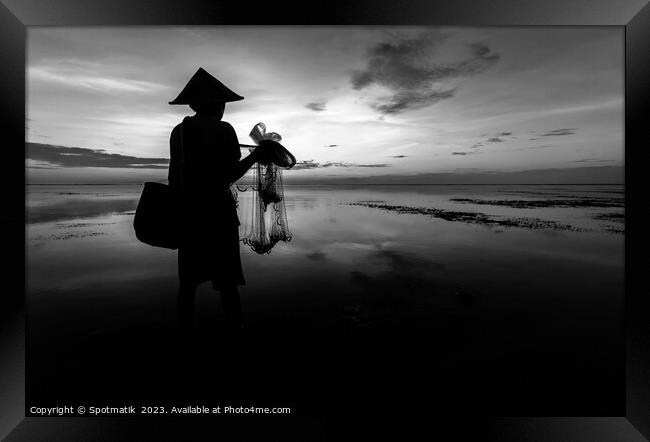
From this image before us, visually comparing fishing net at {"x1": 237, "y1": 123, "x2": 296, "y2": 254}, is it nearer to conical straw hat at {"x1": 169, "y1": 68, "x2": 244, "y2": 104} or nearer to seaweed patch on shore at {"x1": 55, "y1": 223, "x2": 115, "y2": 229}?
conical straw hat at {"x1": 169, "y1": 68, "x2": 244, "y2": 104}

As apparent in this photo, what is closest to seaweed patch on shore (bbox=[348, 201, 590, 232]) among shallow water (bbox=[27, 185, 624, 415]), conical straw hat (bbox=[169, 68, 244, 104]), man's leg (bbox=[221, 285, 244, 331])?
shallow water (bbox=[27, 185, 624, 415])

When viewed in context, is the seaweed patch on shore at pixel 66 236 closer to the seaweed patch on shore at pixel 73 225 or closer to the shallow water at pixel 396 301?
the shallow water at pixel 396 301

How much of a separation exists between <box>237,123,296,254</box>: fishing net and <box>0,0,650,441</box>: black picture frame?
3.25 feet

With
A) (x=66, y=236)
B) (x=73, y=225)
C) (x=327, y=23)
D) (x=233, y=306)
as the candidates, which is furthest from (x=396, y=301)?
(x=73, y=225)

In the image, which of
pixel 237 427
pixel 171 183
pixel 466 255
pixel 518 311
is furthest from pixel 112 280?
pixel 466 255

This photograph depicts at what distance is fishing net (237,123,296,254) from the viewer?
8.77ft

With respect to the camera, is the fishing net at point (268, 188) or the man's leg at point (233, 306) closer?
the fishing net at point (268, 188)

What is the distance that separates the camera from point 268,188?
3.05 meters

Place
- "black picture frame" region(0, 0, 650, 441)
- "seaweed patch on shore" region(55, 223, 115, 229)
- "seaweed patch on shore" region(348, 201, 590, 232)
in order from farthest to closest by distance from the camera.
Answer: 1. "seaweed patch on shore" region(348, 201, 590, 232)
2. "seaweed patch on shore" region(55, 223, 115, 229)
3. "black picture frame" region(0, 0, 650, 441)

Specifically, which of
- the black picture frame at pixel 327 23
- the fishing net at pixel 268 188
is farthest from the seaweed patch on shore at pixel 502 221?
the fishing net at pixel 268 188

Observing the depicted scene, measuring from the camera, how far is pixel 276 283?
4.61 metres

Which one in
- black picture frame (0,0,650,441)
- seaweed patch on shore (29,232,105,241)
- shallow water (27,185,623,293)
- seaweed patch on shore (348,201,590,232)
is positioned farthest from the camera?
seaweed patch on shore (348,201,590,232)

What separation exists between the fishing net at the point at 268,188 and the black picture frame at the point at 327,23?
39.0 inches

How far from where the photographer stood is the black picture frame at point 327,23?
2656 millimetres
